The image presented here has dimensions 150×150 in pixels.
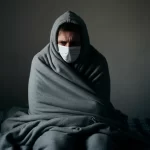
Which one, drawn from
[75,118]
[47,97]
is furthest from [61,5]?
[75,118]

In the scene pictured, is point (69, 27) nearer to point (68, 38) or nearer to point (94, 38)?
point (68, 38)

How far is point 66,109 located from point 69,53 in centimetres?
29

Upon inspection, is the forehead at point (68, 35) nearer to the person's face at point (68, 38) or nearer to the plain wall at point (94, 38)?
the person's face at point (68, 38)

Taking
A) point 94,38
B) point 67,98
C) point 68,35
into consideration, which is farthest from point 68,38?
point 94,38

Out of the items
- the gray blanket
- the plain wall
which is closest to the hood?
the gray blanket

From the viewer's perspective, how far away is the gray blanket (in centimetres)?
116

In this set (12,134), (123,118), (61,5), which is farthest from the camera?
(61,5)

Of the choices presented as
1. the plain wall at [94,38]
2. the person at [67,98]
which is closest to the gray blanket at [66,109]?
the person at [67,98]

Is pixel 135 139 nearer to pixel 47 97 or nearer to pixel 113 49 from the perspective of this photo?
pixel 47 97

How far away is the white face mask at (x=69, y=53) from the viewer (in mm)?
1383

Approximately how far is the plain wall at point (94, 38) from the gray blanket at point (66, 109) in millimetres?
638

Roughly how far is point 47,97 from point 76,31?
386 mm

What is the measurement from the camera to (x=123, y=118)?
5.13ft

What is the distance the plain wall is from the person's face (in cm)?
68
